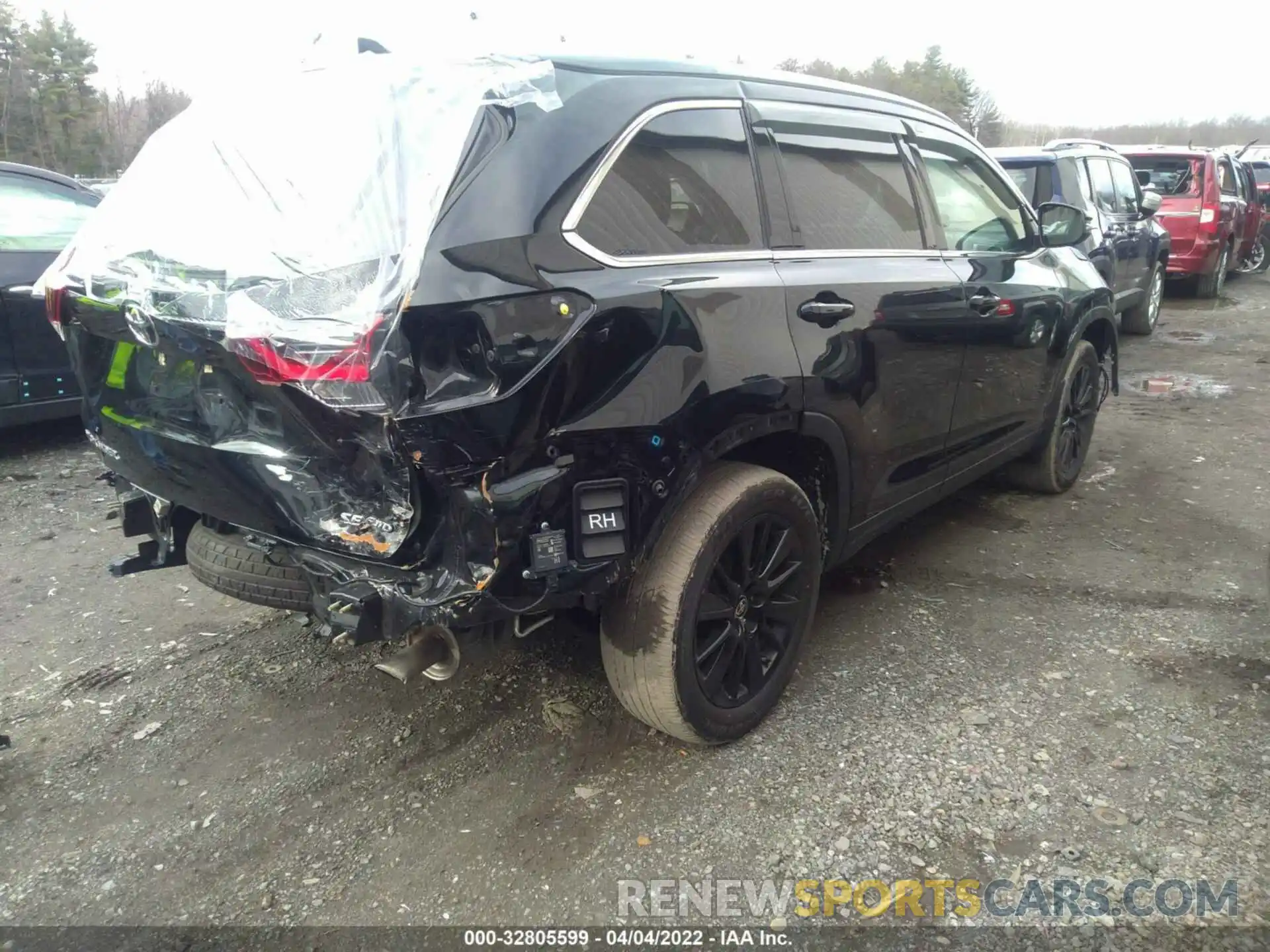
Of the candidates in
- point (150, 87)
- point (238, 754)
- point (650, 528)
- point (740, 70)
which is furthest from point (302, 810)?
point (150, 87)

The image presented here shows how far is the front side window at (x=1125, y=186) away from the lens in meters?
8.14

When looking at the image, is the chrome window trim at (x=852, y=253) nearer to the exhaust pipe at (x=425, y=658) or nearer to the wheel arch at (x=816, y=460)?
the wheel arch at (x=816, y=460)

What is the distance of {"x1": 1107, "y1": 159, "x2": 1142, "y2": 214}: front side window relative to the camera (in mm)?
8141

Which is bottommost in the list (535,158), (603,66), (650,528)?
(650,528)

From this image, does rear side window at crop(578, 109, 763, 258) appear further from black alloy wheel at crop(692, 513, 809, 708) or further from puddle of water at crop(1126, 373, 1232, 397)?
puddle of water at crop(1126, 373, 1232, 397)

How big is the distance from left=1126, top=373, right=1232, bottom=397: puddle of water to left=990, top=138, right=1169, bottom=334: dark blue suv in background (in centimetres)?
68

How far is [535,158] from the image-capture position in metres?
2.12

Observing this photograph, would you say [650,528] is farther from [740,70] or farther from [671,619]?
[740,70]

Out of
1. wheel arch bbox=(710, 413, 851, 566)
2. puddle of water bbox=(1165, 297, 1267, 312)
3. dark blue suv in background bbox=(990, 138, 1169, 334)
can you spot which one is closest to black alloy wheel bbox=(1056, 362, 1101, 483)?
dark blue suv in background bbox=(990, 138, 1169, 334)

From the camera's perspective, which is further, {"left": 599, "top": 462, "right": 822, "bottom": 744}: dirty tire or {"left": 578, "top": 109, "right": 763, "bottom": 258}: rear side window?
{"left": 599, "top": 462, "right": 822, "bottom": 744}: dirty tire

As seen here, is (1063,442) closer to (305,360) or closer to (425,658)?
(425,658)

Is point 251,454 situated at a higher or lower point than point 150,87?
lower

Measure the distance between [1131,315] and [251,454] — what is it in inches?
376

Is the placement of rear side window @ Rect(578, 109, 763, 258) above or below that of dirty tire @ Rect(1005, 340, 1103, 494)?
above
